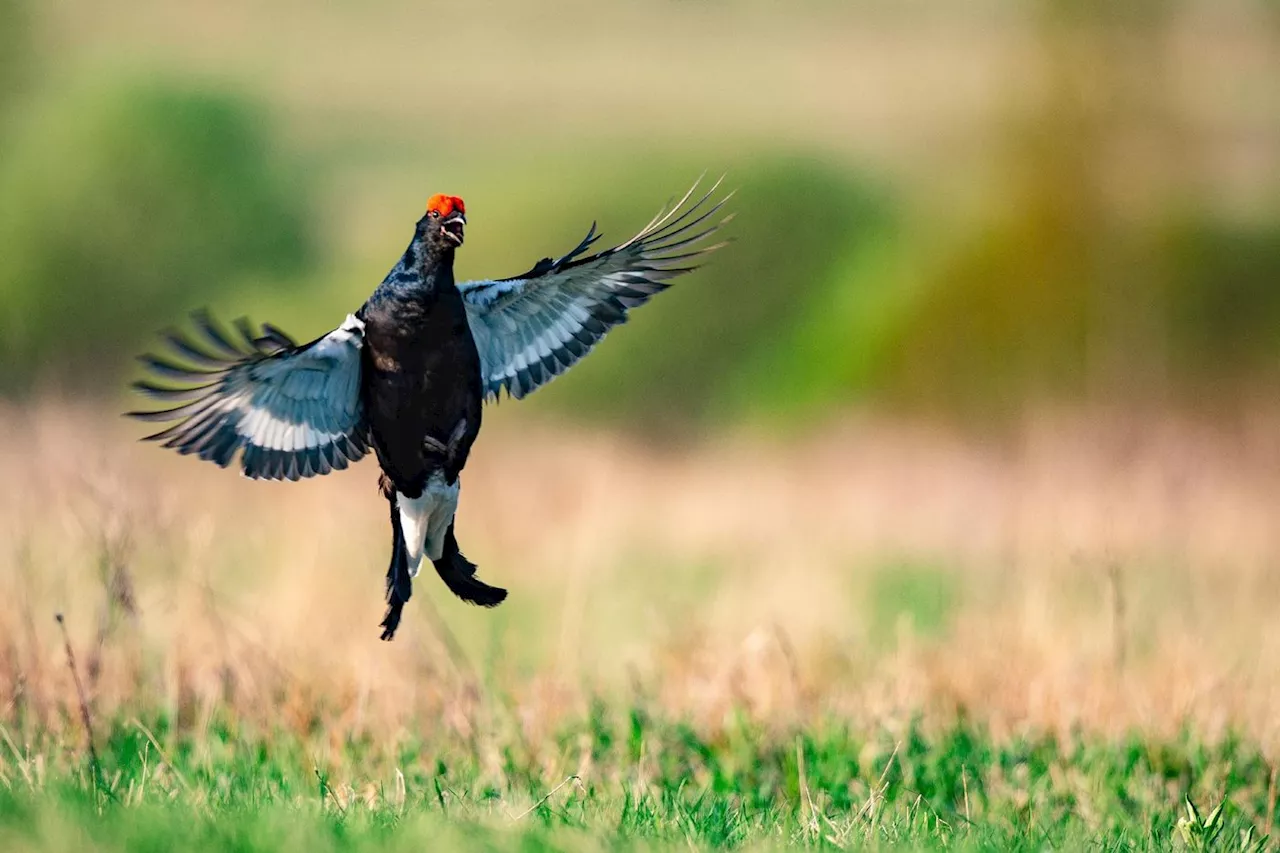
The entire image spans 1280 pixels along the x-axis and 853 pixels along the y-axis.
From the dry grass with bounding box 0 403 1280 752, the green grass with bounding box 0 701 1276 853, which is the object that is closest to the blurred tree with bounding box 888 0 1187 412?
the dry grass with bounding box 0 403 1280 752

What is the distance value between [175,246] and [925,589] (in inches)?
764

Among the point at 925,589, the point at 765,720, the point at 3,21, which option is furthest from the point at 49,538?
the point at 3,21

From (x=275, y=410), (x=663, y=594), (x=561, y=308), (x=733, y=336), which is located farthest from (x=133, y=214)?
(x=275, y=410)

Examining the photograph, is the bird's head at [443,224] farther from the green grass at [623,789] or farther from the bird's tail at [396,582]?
the green grass at [623,789]

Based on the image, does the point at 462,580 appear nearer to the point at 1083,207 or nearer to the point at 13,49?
the point at 1083,207

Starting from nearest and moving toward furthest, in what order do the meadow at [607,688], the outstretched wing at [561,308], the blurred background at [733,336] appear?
the meadow at [607,688]
the outstretched wing at [561,308]
the blurred background at [733,336]

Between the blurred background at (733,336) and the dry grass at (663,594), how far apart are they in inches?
1.5

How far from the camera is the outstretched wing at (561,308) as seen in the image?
14.2ft

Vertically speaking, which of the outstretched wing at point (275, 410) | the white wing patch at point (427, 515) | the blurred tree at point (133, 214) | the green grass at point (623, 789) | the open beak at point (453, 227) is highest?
the blurred tree at point (133, 214)

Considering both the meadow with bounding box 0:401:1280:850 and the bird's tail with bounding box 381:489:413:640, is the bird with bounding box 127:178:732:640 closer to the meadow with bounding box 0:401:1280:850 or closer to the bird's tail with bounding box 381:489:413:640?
the bird's tail with bounding box 381:489:413:640

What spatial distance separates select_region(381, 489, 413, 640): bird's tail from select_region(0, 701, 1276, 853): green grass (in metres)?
0.44

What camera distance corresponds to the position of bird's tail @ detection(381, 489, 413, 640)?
12.5ft

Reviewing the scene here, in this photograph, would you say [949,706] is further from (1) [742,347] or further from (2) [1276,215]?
(1) [742,347]

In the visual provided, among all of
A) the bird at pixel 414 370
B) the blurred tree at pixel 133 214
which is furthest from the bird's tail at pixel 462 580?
the blurred tree at pixel 133 214
